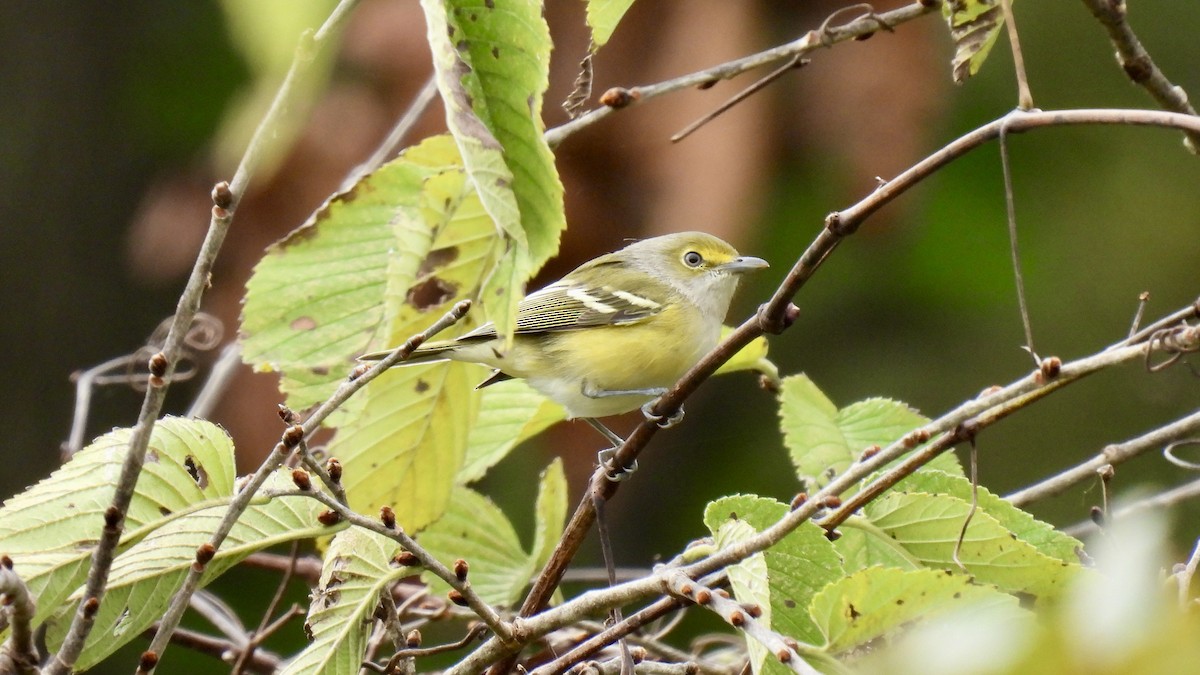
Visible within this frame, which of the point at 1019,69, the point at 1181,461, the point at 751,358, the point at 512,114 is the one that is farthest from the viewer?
the point at 751,358

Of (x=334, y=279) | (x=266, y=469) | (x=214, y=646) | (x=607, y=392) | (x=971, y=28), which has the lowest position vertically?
(x=214, y=646)

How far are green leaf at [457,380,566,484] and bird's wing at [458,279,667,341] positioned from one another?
92 cm

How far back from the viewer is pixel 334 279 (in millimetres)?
2355

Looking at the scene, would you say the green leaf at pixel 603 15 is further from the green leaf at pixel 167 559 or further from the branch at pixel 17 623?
the branch at pixel 17 623

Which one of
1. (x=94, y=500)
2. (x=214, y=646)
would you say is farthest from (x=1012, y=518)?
(x=214, y=646)

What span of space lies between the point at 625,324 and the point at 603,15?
1923 mm

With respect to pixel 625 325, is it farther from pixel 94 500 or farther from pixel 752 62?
pixel 94 500

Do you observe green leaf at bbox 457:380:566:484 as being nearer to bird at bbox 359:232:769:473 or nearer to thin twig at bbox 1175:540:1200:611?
bird at bbox 359:232:769:473

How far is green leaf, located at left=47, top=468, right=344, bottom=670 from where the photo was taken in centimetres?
181

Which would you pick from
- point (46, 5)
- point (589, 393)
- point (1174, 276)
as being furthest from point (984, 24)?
point (46, 5)

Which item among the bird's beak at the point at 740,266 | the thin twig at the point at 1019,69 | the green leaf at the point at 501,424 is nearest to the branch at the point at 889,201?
the thin twig at the point at 1019,69

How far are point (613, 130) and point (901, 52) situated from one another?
39.2 inches

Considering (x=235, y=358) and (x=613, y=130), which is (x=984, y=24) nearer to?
(x=235, y=358)

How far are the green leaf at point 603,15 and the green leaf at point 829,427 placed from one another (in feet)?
2.60
